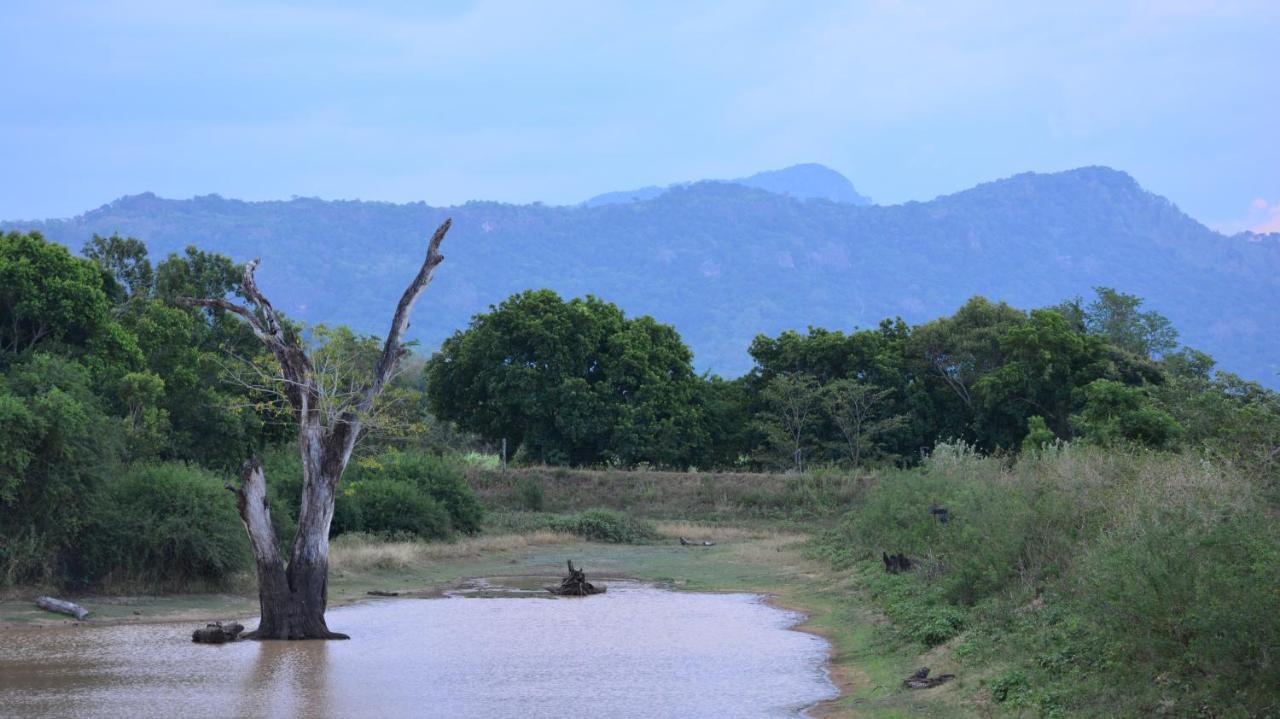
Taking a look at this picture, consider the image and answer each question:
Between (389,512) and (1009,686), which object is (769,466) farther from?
(1009,686)

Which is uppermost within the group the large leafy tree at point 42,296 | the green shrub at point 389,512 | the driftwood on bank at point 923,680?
the large leafy tree at point 42,296

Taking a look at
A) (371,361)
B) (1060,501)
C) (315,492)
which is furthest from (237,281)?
(1060,501)

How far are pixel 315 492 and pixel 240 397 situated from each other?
820 inches

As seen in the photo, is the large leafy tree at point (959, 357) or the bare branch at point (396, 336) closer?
the bare branch at point (396, 336)

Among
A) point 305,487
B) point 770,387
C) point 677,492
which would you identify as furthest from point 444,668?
point 770,387

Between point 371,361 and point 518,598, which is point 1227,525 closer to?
point 518,598

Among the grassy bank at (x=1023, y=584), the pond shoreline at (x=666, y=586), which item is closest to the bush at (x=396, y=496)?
the grassy bank at (x=1023, y=584)

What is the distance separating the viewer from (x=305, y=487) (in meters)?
22.8

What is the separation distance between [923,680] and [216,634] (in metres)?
12.3

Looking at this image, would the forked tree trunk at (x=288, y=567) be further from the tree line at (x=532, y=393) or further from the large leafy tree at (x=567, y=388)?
the large leafy tree at (x=567, y=388)

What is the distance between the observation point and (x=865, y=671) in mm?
18750

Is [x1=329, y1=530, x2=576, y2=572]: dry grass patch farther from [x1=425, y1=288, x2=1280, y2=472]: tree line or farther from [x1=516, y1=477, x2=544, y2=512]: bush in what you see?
[x1=425, y1=288, x2=1280, y2=472]: tree line

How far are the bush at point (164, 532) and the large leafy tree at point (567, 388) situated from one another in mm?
33100

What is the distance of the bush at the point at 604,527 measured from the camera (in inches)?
1949
